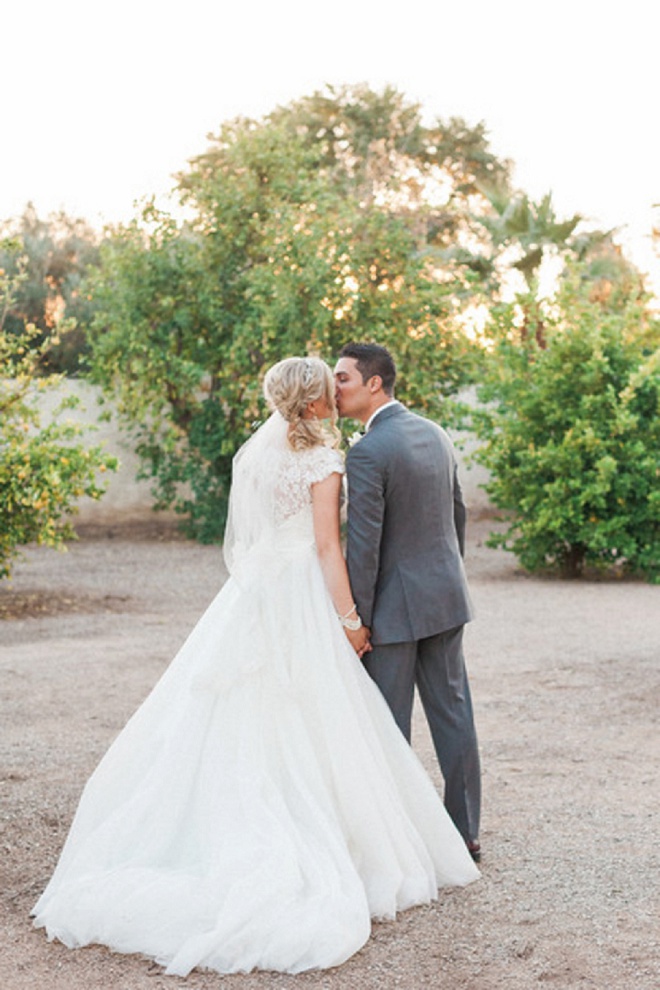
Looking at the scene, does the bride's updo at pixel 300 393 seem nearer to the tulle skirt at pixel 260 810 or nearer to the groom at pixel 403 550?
the groom at pixel 403 550

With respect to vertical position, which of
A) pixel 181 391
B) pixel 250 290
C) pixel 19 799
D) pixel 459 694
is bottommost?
pixel 19 799

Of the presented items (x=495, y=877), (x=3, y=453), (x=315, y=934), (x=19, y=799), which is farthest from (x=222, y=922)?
(x=3, y=453)

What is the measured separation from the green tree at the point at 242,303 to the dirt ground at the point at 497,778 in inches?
212

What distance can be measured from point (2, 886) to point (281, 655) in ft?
4.32

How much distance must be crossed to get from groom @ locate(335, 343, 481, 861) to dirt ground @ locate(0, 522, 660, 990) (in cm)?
69

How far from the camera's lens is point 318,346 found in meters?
18.3

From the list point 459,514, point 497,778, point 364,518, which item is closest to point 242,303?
point 497,778

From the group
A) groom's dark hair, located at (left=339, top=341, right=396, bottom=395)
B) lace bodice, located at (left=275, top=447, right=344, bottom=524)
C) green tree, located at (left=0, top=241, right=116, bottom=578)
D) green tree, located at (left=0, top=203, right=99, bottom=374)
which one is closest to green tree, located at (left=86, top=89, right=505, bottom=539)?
green tree, located at (left=0, top=203, right=99, bottom=374)

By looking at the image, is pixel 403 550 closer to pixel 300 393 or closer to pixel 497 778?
pixel 300 393

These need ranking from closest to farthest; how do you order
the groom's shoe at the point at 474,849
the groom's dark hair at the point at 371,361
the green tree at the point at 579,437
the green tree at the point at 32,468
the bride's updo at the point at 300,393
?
the bride's updo at the point at 300,393
the groom's dark hair at the point at 371,361
the groom's shoe at the point at 474,849
the green tree at the point at 32,468
the green tree at the point at 579,437

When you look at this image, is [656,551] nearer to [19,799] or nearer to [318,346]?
[318,346]

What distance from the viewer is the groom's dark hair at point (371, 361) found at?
4.76m

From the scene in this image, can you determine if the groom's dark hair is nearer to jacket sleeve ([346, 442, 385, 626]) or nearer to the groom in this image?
the groom

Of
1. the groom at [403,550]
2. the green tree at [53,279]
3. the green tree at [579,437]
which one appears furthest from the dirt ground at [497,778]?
the green tree at [53,279]
